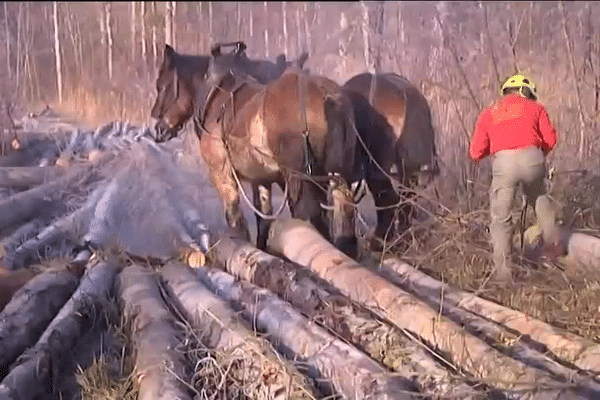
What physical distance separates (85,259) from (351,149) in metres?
2.69

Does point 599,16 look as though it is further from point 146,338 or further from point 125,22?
point 125,22

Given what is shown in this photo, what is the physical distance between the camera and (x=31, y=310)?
4898mm

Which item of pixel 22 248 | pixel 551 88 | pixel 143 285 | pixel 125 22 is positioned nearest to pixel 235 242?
pixel 143 285

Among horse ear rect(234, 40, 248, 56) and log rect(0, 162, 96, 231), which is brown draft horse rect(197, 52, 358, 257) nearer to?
horse ear rect(234, 40, 248, 56)

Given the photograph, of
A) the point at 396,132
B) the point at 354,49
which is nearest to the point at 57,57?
the point at 354,49

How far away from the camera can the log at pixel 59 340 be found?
3.89m

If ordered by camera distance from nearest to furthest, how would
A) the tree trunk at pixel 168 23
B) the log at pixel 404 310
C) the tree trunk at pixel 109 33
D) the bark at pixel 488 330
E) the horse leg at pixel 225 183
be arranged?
the bark at pixel 488 330 → the log at pixel 404 310 → the horse leg at pixel 225 183 → the tree trunk at pixel 168 23 → the tree trunk at pixel 109 33

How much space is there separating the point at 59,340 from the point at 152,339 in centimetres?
71

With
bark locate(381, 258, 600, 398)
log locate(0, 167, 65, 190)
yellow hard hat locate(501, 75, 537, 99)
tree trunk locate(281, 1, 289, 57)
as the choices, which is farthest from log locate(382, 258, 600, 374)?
tree trunk locate(281, 1, 289, 57)

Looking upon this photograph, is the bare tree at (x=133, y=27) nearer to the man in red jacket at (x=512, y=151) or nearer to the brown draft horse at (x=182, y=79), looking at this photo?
the brown draft horse at (x=182, y=79)

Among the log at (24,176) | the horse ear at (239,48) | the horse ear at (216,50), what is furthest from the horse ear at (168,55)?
the log at (24,176)

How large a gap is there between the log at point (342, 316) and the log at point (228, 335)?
0.41 metres

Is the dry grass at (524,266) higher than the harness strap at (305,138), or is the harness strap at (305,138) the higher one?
the harness strap at (305,138)

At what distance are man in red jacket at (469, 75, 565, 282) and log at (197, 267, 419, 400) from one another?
5.21 ft
